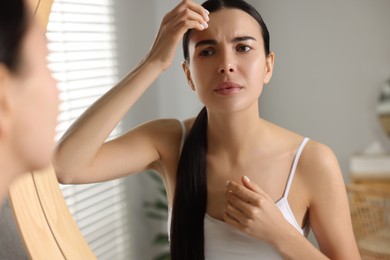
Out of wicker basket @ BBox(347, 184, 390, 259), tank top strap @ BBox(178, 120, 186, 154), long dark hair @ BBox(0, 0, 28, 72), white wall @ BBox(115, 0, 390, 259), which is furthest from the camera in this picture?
white wall @ BBox(115, 0, 390, 259)

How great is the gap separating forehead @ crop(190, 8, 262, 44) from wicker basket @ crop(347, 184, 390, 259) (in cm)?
143

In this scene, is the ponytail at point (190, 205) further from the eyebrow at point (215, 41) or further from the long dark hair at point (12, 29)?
the long dark hair at point (12, 29)

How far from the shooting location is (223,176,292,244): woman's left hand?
521 mm

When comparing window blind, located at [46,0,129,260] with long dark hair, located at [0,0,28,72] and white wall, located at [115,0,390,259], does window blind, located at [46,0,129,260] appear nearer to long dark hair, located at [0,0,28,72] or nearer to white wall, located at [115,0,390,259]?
long dark hair, located at [0,0,28,72]

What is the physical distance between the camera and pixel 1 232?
15.5 inches

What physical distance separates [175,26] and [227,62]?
6 centimetres

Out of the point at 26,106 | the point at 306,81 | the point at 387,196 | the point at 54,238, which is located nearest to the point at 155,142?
the point at 54,238

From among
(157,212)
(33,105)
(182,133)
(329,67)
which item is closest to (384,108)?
(329,67)

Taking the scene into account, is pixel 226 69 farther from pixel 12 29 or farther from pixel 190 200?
pixel 12 29

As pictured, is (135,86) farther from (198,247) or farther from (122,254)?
(122,254)

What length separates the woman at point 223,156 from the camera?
0.53 meters

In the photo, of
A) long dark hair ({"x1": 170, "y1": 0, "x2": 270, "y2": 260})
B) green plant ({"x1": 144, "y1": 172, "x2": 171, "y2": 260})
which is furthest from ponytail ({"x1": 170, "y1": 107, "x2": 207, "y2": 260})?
green plant ({"x1": 144, "y1": 172, "x2": 171, "y2": 260})

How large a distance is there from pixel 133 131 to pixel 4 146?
45cm

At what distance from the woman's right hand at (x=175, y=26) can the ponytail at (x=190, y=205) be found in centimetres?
13
